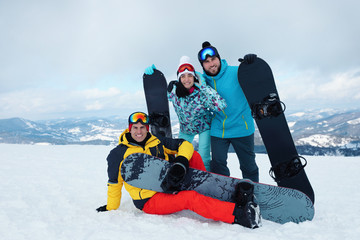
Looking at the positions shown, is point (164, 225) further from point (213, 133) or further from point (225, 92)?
point (225, 92)

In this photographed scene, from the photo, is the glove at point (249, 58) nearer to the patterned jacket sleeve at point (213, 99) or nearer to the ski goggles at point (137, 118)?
the patterned jacket sleeve at point (213, 99)

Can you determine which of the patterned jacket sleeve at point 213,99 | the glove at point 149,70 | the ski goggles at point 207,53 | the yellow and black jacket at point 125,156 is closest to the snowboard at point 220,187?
the yellow and black jacket at point 125,156

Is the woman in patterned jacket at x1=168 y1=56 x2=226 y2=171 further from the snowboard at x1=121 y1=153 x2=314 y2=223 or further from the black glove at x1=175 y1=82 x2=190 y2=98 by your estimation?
the snowboard at x1=121 y1=153 x2=314 y2=223

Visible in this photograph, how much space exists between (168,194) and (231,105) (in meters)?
1.40

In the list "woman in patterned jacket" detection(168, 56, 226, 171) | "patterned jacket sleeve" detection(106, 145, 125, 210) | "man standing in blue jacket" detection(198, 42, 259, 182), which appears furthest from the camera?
"man standing in blue jacket" detection(198, 42, 259, 182)

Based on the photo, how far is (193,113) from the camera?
3.07m

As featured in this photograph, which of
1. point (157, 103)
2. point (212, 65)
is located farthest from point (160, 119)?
point (212, 65)

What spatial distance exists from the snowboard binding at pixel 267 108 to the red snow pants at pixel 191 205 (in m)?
1.23

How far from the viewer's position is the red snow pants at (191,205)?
231cm

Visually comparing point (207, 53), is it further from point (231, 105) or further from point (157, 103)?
point (157, 103)

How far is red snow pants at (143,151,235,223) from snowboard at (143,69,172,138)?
5.21 ft

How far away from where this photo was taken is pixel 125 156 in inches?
105

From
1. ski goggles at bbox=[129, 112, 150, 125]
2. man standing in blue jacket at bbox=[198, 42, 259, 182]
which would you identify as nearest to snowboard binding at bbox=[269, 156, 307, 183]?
man standing in blue jacket at bbox=[198, 42, 259, 182]

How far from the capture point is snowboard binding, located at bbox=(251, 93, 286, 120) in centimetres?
293
